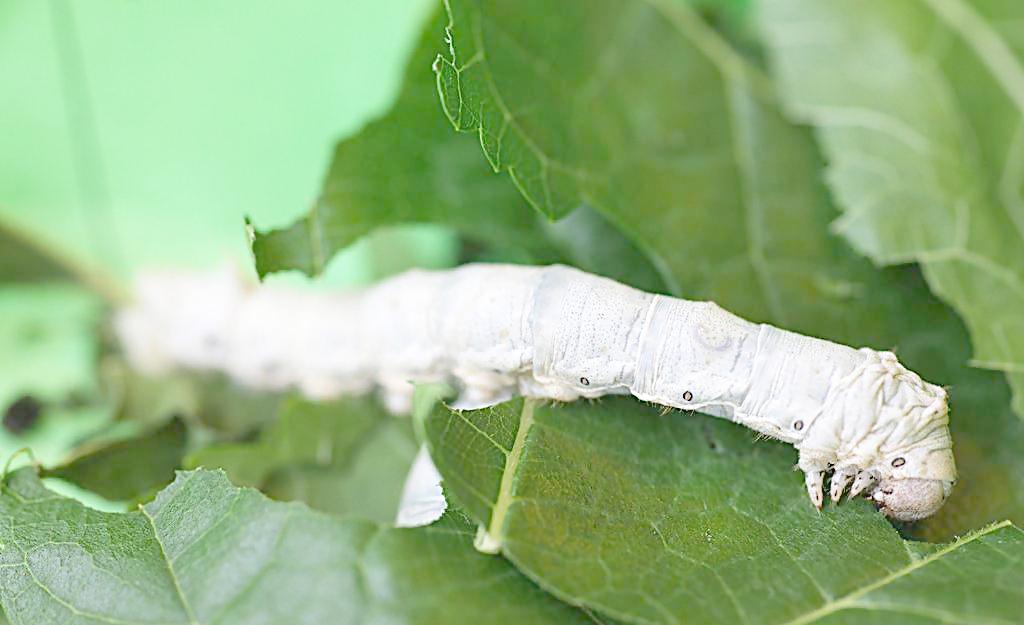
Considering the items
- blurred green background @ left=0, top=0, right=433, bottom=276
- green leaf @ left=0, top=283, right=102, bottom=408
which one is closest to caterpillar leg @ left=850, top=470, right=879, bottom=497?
blurred green background @ left=0, top=0, right=433, bottom=276

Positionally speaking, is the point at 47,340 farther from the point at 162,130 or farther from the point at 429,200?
the point at 429,200

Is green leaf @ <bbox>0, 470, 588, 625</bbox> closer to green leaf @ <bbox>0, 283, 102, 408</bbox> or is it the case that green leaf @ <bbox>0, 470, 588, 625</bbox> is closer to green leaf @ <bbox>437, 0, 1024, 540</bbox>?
green leaf @ <bbox>437, 0, 1024, 540</bbox>

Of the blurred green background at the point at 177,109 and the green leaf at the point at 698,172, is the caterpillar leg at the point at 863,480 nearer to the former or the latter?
the green leaf at the point at 698,172

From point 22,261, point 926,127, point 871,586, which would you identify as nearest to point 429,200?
point 926,127

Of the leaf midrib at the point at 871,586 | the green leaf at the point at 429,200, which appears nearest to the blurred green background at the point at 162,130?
the green leaf at the point at 429,200

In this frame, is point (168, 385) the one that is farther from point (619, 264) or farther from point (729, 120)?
point (729, 120)
